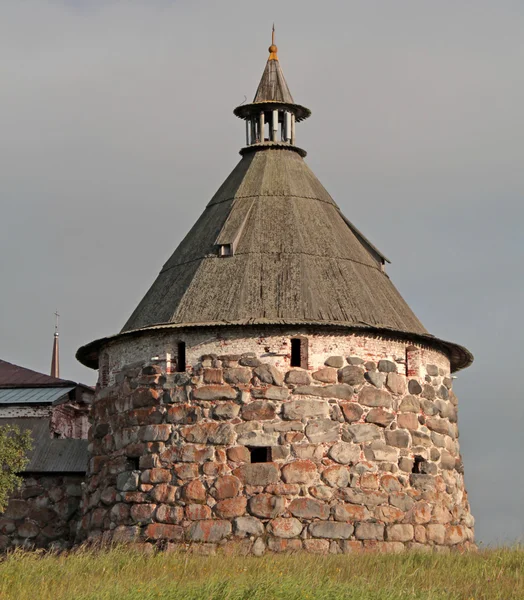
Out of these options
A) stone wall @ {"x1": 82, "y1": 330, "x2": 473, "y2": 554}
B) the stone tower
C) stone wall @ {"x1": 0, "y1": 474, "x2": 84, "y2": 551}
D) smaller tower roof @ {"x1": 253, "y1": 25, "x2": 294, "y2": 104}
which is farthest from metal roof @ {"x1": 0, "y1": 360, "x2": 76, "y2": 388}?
smaller tower roof @ {"x1": 253, "y1": 25, "x2": 294, "y2": 104}

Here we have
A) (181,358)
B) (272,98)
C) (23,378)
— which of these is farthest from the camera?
(23,378)

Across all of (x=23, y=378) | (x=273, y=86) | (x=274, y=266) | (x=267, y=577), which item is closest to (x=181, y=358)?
(x=274, y=266)

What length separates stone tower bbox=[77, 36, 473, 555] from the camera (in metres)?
19.2

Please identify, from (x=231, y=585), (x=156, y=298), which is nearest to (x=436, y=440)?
(x=156, y=298)

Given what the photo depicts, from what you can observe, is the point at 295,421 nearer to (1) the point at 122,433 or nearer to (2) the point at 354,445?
(2) the point at 354,445

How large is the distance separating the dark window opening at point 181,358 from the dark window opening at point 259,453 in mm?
1738

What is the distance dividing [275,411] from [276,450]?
0.59m

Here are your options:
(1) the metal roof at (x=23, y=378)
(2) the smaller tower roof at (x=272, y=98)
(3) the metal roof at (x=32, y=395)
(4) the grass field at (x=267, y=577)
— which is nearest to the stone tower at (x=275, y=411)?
(4) the grass field at (x=267, y=577)

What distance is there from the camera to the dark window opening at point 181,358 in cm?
2016

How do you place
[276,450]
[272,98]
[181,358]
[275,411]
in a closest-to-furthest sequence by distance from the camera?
[276,450] → [275,411] → [181,358] → [272,98]

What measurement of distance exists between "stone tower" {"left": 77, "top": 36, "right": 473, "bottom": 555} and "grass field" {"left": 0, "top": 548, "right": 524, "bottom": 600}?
120cm

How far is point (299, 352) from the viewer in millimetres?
19812

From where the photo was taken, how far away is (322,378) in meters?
19.7

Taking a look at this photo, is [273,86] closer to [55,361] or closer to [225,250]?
[225,250]
